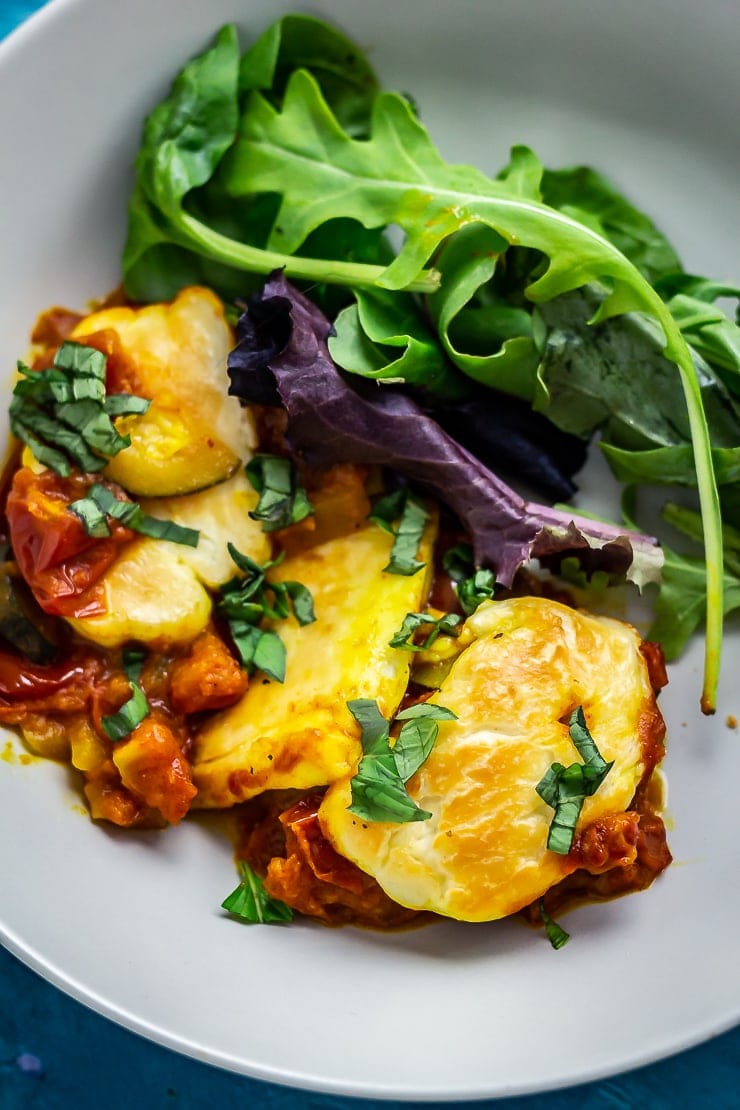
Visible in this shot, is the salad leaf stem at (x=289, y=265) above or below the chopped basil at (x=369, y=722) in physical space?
above

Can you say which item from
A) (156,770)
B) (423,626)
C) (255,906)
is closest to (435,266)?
(423,626)

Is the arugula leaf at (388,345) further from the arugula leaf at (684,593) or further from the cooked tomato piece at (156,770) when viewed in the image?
the cooked tomato piece at (156,770)

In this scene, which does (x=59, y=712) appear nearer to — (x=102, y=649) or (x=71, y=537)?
(x=102, y=649)

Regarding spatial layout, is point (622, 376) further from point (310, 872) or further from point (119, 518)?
point (310, 872)

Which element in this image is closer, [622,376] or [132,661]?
[132,661]

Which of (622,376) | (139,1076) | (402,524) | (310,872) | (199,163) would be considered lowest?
(139,1076)

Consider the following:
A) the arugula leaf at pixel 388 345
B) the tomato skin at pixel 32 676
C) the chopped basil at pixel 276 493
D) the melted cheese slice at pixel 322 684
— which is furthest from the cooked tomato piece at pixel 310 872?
the arugula leaf at pixel 388 345
